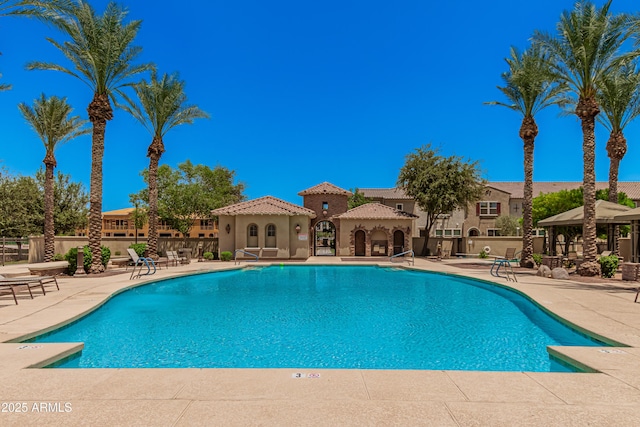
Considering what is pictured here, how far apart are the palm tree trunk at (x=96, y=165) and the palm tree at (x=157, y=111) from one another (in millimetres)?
5402

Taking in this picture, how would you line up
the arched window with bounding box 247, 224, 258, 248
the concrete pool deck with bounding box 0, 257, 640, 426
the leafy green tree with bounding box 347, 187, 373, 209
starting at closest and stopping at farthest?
1. the concrete pool deck with bounding box 0, 257, 640, 426
2. the arched window with bounding box 247, 224, 258, 248
3. the leafy green tree with bounding box 347, 187, 373, 209

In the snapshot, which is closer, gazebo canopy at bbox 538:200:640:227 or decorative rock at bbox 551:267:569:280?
decorative rock at bbox 551:267:569:280

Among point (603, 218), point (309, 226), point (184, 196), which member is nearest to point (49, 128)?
point (184, 196)

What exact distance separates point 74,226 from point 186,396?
125 ft

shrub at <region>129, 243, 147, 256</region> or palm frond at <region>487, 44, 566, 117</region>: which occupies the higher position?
palm frond at <region>487, 44, 566, 117</region>

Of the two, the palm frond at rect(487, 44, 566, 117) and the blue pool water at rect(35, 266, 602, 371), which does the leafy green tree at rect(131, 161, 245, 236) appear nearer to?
the blue pool water at rect(35, 266, 602, 371)

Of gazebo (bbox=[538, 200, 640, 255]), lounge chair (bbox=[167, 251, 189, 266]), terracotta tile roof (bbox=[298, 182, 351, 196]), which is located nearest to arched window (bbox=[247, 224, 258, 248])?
lounge chair (bbox=[167, 251, 189, 266])

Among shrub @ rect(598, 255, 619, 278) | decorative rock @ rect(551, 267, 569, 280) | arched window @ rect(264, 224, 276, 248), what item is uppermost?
arched window @ rect(264, 224, 276, 248)

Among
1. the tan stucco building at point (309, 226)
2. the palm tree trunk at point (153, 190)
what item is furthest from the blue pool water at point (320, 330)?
the tan stucco building at point (309, 226)

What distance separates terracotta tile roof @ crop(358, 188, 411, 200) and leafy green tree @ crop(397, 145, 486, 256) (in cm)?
1614

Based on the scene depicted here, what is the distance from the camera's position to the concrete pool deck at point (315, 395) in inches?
148

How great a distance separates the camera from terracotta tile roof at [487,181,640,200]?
47.0m

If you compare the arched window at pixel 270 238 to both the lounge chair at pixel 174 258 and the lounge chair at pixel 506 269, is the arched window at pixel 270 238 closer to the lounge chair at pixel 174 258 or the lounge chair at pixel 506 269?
the lounge chair at pixel 174 258

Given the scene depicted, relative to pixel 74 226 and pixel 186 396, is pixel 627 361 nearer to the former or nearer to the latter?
pixel 186 396
